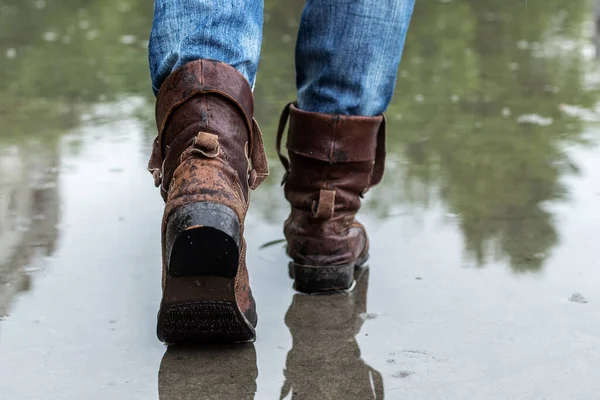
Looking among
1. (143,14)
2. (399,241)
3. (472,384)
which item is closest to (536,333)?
(472,384)

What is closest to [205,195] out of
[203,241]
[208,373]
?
[203,241]

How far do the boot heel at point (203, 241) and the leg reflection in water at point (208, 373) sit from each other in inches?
7.8

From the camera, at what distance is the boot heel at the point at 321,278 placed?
2.10 m

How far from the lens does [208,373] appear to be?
170 cm

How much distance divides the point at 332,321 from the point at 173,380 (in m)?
0.43

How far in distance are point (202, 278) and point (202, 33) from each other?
19.6 inches

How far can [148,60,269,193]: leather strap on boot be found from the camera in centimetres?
176

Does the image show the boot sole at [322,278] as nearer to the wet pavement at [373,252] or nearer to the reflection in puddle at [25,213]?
the wet pavement at [373,252]

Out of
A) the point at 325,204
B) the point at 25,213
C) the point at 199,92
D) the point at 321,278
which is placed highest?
the point at 199,92

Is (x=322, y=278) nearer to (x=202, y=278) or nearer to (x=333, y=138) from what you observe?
(x=333, y=138)

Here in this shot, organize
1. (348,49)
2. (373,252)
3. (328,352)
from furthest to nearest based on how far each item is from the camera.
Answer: (373,252) → (348,49) → (328,352)

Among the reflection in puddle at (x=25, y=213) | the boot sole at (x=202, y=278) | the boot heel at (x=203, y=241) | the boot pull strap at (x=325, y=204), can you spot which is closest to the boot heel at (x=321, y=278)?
the boot pull strap at (x=325, y=204)

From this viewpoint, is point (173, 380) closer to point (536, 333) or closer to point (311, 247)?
point (311, 247)

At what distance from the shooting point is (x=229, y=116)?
5.83 ft
